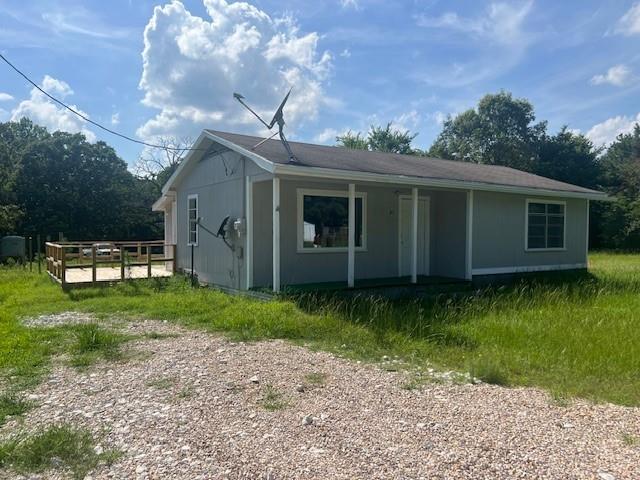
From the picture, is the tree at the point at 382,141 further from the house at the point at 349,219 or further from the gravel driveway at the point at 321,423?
the gravel driveway at the point at 321,423

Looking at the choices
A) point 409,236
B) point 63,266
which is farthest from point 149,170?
point 409,236

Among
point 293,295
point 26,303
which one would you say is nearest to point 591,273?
point 293,295

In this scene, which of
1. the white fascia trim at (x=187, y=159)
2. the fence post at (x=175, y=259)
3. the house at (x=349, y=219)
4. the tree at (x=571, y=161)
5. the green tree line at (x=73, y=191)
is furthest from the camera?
the tree at (x=571, y=161)

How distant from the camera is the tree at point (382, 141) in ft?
124

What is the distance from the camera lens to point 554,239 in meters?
13.7

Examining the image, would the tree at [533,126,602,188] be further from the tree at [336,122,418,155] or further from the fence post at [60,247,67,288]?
the fence post at [60,247,67,288]

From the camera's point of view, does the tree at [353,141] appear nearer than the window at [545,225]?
No

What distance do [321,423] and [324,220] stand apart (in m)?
7.01

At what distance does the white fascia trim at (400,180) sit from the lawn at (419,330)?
216 cm

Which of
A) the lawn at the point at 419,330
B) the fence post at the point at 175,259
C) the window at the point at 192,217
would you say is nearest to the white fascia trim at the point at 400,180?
the lawn at the point at 419,330

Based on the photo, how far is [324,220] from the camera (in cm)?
1052

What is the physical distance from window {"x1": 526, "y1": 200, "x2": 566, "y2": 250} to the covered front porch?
243 centimetres

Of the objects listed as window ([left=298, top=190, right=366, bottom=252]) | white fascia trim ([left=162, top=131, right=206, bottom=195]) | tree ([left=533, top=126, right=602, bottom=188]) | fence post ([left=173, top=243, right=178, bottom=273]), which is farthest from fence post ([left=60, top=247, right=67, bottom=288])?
tree ([left=533, top=126, right=602, bottom=188])

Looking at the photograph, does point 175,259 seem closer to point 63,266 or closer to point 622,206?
point 63,266
